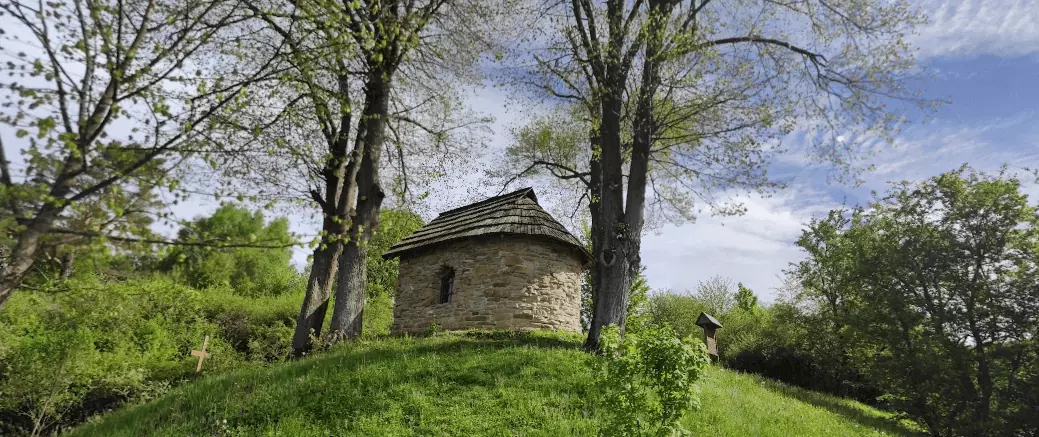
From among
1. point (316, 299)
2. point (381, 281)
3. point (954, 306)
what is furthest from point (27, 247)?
point (381, 281)

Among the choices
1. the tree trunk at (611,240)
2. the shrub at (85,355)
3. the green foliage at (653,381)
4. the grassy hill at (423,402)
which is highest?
the tree trunk at (611,240)

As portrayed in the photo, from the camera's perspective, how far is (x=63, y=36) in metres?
3.69

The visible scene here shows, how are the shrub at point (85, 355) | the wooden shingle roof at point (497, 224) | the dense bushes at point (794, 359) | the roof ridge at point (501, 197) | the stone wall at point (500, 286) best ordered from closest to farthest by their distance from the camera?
the shrub at point (85, 355)
the stone wall at point (500, 286)
the wooden shingle roof at point (497, 224)
the roof ridge at point (501, 197)
the dense bushes at point (794, 359)

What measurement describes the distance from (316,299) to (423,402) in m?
5.58

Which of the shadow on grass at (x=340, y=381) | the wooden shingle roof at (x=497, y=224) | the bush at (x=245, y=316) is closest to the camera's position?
the shadow on grass at (x=340, y=381)

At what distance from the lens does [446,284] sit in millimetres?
14453

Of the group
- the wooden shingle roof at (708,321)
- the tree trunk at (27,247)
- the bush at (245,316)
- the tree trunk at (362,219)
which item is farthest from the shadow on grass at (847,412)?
the bush at (245,316)

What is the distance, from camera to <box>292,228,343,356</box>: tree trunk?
1111cm

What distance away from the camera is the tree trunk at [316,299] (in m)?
11.1

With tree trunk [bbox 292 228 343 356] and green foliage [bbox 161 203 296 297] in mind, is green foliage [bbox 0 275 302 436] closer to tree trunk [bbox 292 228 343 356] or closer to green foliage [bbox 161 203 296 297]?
tree trunk [bbox 292 228 343 356]

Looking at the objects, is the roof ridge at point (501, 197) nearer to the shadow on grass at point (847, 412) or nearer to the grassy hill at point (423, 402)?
the grassy hill at point (423, 402)

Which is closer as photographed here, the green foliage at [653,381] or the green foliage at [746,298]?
the green foliage at [653,381]

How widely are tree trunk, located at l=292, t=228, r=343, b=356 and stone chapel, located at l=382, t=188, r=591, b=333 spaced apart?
9.82ft

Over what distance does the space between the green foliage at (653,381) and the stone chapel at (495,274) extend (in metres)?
7.73
